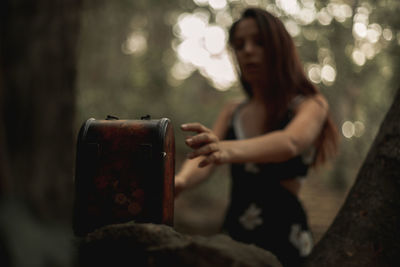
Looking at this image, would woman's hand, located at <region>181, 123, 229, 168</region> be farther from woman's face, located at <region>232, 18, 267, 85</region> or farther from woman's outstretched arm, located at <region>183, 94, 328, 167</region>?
woman's face, located at <region>232, 18, 267, 85</region>

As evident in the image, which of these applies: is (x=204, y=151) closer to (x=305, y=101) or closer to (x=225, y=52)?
(x=305, y=101)

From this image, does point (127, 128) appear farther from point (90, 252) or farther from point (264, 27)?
point (264, 27)

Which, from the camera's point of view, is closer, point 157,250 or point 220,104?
point 157,250

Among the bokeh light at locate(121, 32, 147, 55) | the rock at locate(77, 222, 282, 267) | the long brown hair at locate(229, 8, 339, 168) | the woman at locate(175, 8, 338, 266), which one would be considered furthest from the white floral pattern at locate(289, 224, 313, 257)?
the bokeh light at locate(121, 32, 147, 55)

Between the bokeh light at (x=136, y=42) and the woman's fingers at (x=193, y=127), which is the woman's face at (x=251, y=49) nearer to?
the woman's fingers at (x=193, y=127)

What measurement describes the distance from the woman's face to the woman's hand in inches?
40.9

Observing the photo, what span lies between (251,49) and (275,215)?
46.0 inches

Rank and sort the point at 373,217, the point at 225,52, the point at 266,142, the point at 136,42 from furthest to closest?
the point at 136,42
the point at 225,52
the point at 266,142
the point at 373,217

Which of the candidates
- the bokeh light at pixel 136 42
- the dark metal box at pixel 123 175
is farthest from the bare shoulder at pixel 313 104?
the bokeh light at pixel 136 42

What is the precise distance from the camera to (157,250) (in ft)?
4.63

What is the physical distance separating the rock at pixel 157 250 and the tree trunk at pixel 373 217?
1.56ft

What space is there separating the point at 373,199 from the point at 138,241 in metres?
1.20

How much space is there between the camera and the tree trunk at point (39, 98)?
10.8 feet

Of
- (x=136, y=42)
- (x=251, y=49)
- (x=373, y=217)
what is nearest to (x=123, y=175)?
(x=373, y=217)
